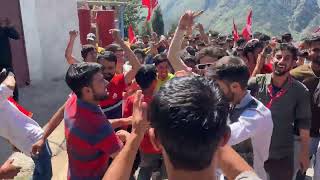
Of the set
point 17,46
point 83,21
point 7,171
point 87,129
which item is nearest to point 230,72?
point 87,129

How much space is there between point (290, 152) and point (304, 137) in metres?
0.19

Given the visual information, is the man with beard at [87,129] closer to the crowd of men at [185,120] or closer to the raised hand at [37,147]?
the crowd of men at [185,120]

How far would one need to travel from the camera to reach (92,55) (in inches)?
215

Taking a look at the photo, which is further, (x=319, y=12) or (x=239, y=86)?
(x=319, y=12)

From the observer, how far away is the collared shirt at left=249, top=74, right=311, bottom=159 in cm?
382

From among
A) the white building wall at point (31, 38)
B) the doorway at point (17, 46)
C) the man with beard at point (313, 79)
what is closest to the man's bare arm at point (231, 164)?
the man with beard at point (313, 79)

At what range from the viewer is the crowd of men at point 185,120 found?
4.85 feet

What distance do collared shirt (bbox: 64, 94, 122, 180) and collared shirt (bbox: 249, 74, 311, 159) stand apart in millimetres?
1435

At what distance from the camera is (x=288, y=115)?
3.86 metres

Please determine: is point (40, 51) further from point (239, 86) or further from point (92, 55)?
point (239, 86)

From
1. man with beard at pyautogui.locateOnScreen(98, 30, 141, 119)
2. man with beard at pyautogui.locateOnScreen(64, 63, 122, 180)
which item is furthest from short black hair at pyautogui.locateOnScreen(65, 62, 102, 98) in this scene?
man with beard at pyautogui.locateOnScreen(98, 30, 141, 119)

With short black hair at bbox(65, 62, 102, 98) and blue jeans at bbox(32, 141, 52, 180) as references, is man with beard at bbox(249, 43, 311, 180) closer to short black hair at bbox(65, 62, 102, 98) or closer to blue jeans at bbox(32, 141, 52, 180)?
Result: short black hair at bbox(65, 62, 102, 98)

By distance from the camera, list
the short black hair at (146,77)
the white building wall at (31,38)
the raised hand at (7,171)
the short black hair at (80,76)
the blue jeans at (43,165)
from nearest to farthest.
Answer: the raised hand at (7,171), the short black hair at (80,76), the blue jeans at (43,165), the short black hair at (146,77), the white building wall at (31,38)

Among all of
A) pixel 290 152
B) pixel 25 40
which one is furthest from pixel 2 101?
pixel 25 40
